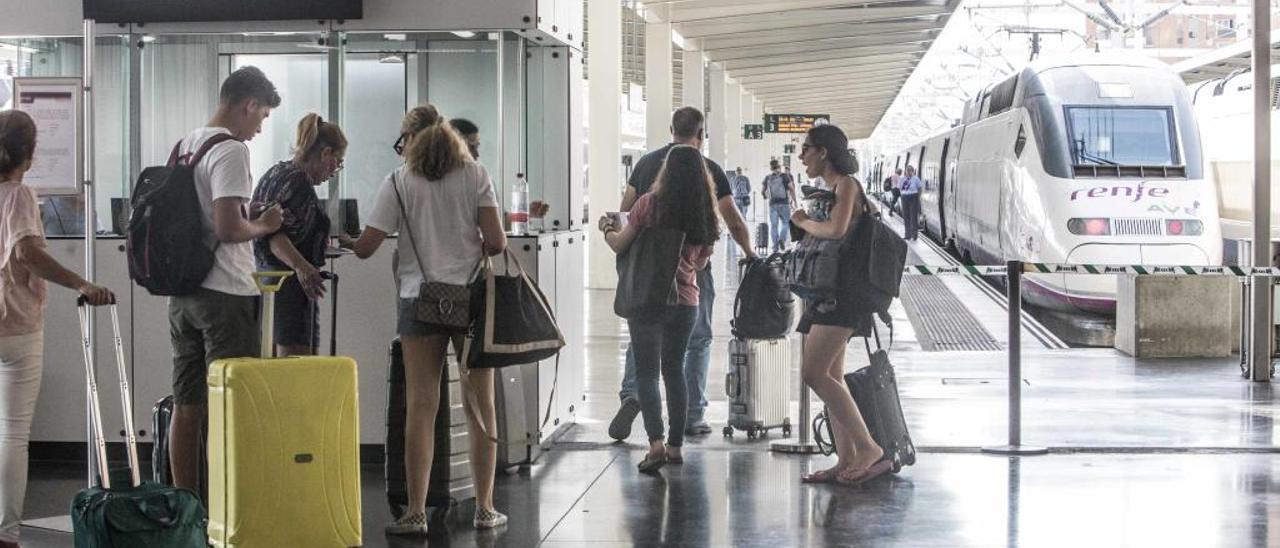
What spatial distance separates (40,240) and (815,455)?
4.35 m

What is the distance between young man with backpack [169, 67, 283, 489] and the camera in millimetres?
6090

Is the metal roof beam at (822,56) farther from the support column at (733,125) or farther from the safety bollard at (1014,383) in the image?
the safety bollard at (1014,383)

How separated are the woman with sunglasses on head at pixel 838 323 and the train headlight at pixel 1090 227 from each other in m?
11.9

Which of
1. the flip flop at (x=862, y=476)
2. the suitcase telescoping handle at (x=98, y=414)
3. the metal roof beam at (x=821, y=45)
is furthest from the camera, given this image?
the metal roof beam at (x=821, y=45)

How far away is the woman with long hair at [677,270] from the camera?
7910 mm

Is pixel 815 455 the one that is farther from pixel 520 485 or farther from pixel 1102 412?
pixel 1102 412

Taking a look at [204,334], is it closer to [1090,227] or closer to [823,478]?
[823,478]

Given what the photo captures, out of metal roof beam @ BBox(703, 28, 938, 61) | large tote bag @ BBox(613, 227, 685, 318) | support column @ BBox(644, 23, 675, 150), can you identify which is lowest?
large tote bag @ BBox(613, 227, 685, 318)

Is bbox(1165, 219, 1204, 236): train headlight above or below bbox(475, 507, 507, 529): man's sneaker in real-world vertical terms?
above

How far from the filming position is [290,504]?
6.02 meters

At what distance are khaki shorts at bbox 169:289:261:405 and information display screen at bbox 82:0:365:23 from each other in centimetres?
259

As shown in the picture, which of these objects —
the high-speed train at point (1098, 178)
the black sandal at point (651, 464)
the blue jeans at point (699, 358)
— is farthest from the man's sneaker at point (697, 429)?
the high-speed train at point (1098, 178)

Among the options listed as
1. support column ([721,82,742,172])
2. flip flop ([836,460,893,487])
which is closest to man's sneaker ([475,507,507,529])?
flip flop ([836,460,893,487])

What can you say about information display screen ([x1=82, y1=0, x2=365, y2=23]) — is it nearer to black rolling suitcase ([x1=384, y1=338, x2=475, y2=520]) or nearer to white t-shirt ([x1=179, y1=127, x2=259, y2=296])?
black rolling suitcase ([x1=384, y1=338, x2=475, y2=520])
